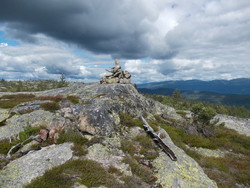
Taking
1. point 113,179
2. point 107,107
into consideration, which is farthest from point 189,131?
point 113,179

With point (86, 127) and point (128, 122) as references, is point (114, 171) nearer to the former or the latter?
point (86, 127)

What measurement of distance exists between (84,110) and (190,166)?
11.9m

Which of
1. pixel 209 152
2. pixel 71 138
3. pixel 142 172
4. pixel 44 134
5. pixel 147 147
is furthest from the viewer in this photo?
pixel 209 152

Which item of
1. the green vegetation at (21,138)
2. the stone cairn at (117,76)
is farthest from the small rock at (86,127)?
the stone cairn at (117,76)

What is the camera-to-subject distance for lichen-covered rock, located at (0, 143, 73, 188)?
864 centimetres

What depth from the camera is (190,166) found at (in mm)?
13352

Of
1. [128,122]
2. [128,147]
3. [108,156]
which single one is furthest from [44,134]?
[128,122]

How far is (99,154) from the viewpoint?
12.6 m

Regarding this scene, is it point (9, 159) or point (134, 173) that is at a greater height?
point (9, 159)

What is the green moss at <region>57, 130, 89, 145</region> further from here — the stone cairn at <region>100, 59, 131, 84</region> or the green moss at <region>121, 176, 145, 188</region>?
the stone cairn at <region>100, 59, 131, 84</region>

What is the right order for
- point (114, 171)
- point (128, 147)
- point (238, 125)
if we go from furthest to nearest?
point (238, 125) → point (128, 147) → point (114, 171)

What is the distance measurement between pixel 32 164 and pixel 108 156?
17.3ft

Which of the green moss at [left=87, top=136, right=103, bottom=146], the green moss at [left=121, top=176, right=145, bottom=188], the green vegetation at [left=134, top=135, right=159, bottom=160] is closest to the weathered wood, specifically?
the green vegetation at [left=134, top=135, right=159, bottom=160]

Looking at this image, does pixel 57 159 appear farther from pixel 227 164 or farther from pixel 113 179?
pixel 227 164
